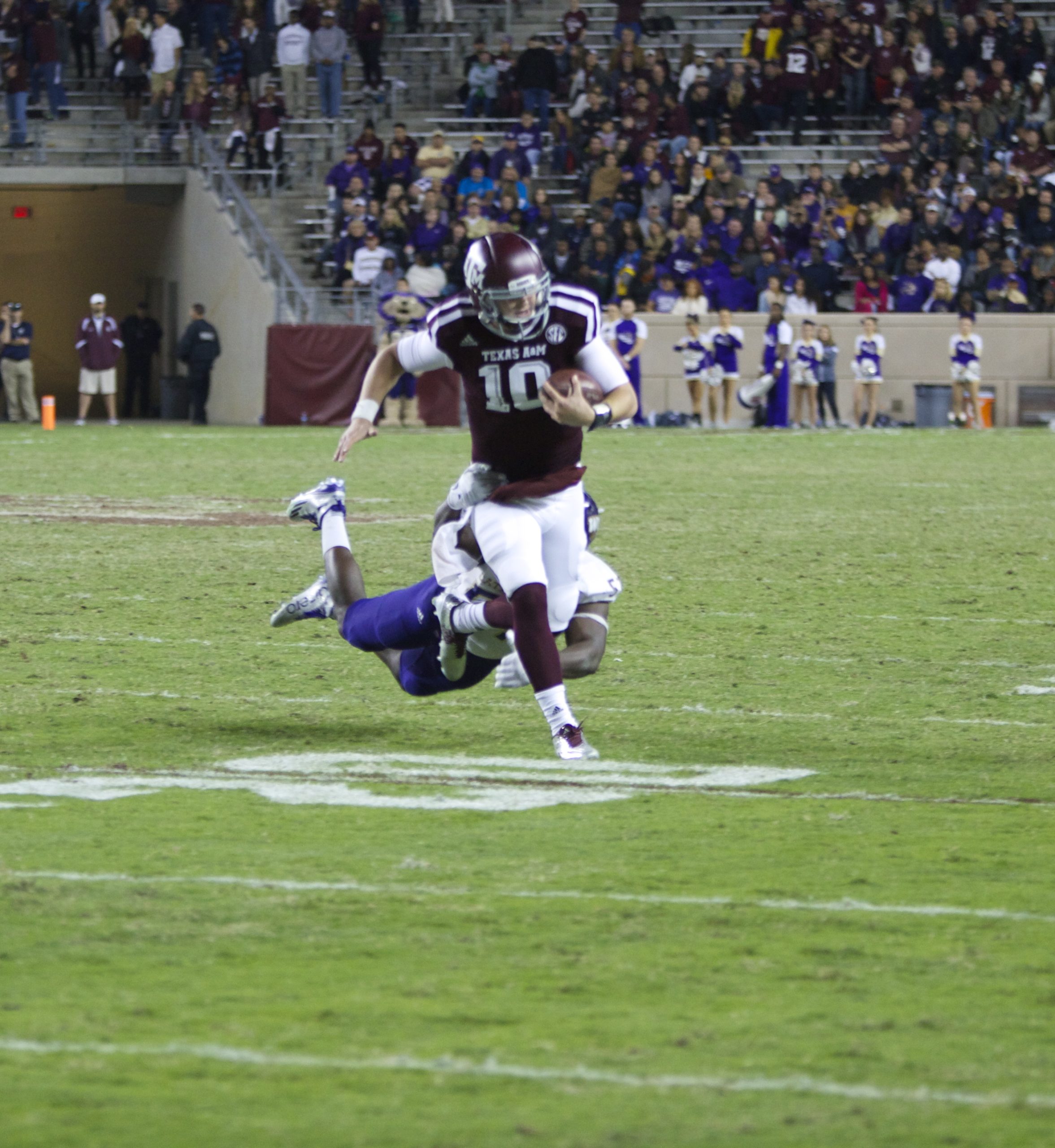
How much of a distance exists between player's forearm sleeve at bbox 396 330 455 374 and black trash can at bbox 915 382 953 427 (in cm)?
2267

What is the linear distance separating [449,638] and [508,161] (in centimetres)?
2515

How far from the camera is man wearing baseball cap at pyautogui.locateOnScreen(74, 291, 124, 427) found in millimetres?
30672

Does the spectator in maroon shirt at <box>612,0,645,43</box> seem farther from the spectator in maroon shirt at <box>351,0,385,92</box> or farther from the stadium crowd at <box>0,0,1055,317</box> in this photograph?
the spectator in maroon shirt at <box>351,0,385,92</box>

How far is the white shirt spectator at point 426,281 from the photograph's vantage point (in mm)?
29734

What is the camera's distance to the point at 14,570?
12.2 metres

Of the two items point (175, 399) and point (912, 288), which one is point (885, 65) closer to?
point (912, 288)

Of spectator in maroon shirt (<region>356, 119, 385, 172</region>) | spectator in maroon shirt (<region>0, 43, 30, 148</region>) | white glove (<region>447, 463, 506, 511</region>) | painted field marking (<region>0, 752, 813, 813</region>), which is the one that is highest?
spectator in maroon shirt (<region>0, 43, 30, 148</region>)

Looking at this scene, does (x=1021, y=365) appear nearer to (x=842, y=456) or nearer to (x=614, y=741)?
(x=842, y=456)

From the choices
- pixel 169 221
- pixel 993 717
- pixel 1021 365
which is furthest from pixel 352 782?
pixel 169 221

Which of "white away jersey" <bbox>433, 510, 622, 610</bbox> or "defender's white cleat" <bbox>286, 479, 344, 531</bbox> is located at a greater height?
"defender's white cleat" <bbox>286, 479, 344, 531</bbox>

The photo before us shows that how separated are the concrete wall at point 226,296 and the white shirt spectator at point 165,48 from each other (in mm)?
1787

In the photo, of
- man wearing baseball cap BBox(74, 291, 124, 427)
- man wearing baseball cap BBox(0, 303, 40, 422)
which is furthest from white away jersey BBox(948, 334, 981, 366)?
man wearing baseball cap BBox(0, 303, 40, 422)

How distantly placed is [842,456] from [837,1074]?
19795mm

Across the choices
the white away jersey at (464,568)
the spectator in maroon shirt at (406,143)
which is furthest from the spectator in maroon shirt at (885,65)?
the white away jersey at (464,568)
